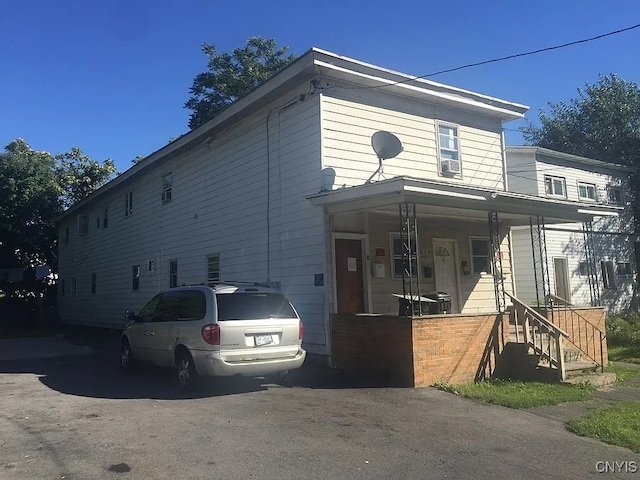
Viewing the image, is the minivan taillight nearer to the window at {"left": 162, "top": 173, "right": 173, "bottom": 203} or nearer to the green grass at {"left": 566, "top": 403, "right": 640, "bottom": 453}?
the green grass at {"left": 566, "top": 403, "right": 640, "bottom": 453}

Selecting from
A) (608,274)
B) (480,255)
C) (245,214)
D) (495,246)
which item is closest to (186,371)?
(245,214)

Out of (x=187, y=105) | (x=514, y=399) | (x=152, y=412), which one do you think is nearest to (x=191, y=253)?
(x=152, y=412)

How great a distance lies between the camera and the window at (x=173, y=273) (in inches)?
686

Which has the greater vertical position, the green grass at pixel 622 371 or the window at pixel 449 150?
the window at pixel 449 150

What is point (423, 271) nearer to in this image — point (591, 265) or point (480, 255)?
point (480, 255)

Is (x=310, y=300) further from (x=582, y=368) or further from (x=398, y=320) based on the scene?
(x=582, y=368)

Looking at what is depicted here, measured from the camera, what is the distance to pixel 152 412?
7.28m

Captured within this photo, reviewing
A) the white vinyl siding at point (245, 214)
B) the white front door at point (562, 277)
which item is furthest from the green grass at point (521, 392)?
the white front door at point (562, 277)

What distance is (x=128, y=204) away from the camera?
21.7m

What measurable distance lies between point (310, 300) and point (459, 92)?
6.58m

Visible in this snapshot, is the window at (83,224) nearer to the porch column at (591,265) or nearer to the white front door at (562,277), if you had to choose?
the white front door at (562,277)

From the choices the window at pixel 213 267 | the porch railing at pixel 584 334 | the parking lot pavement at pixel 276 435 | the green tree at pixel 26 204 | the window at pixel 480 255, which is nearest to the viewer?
the parking lot pavement at pixel 276 435

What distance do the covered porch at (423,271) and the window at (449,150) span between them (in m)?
1.28

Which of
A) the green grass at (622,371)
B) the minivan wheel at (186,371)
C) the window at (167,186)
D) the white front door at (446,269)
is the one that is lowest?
the green grass at (622,371)
